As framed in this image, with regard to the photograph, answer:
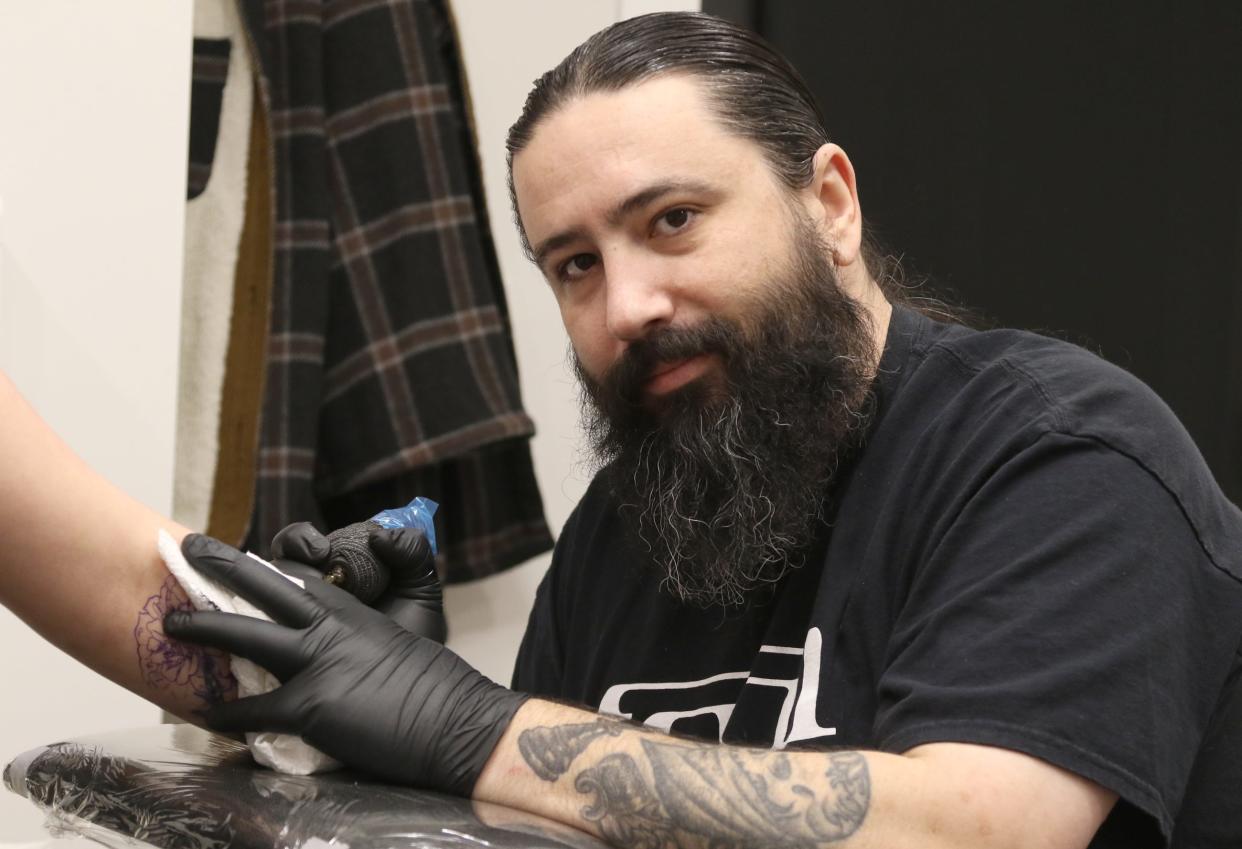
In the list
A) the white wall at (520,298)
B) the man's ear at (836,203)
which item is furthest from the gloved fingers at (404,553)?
the white wall at (520,298)

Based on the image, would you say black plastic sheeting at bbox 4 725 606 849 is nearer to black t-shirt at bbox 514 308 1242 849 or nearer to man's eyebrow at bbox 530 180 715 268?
black t-shirt at bbox 514 308 1242 849

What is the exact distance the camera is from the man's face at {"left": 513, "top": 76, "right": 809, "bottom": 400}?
1146mm

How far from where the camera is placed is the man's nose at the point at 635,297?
1.13 meters

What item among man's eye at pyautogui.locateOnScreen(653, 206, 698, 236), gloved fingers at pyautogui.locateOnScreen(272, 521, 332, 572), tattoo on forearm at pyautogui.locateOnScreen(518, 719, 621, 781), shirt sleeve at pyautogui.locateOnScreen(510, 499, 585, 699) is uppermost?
man's eye at pyautogui.locateOnScreen(653, 206, 698, 236)

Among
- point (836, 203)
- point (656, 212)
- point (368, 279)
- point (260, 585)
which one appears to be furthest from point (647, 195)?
point (368, 279)

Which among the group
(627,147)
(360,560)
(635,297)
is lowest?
(360,560)

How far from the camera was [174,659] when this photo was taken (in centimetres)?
99

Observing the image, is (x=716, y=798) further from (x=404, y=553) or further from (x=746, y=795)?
(x=404, y=553)

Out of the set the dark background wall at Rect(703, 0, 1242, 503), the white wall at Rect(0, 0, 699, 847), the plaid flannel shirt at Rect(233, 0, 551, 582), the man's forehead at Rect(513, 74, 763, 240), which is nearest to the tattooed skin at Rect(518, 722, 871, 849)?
the man's forehead at Rect(513, 74, 763, 240)

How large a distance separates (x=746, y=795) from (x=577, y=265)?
1.83 feet

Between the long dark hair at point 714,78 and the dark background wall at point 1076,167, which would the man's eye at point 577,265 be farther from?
the dark background wall at point 1076,167

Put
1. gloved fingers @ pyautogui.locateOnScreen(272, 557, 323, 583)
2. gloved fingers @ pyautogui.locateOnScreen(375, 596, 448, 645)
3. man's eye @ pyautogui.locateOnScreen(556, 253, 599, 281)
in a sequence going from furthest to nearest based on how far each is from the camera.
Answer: man's eye @ pyautogui.locateOnScreen(556, 253, 599, 281) < gloved fingers @ pyautogui.locateOnScreen(375, 596, 448, 645) < gloved fingers @ pyautogui.locateOnScreen(272, 557, 323, 583)

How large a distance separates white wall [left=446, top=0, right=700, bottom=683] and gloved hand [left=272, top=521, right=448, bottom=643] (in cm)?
96

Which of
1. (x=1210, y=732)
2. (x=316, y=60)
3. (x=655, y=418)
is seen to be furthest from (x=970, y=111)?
(x=1210, y=732)
